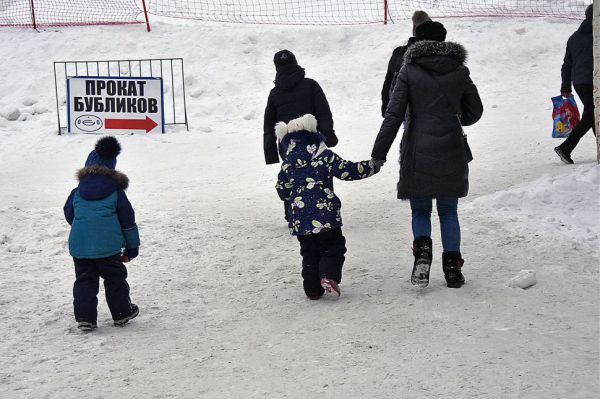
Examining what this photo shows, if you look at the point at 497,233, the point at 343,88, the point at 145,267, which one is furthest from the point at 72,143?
the point at 497,233

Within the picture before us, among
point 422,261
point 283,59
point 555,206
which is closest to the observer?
point 422,261

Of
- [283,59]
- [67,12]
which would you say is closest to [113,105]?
[67,12]

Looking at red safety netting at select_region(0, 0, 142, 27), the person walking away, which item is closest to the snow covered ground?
the person walking away

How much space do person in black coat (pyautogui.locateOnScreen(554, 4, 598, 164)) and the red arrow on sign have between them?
7217mm

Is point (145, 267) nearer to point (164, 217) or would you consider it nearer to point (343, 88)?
point (164, 217)

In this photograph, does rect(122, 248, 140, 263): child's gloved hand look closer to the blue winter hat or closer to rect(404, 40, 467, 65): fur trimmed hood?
the blue winter hat

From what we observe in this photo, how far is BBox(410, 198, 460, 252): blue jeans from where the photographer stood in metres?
5.47

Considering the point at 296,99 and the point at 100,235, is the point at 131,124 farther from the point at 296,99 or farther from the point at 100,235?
the point at 100,235

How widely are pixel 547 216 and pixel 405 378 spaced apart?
3310mm

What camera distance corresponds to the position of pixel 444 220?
552 centimetres

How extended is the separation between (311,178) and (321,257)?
21.7 inches

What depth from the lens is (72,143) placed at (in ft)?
44.8

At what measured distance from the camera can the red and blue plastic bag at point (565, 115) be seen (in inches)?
379

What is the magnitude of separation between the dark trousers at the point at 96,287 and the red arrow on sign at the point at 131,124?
8.90 meters
